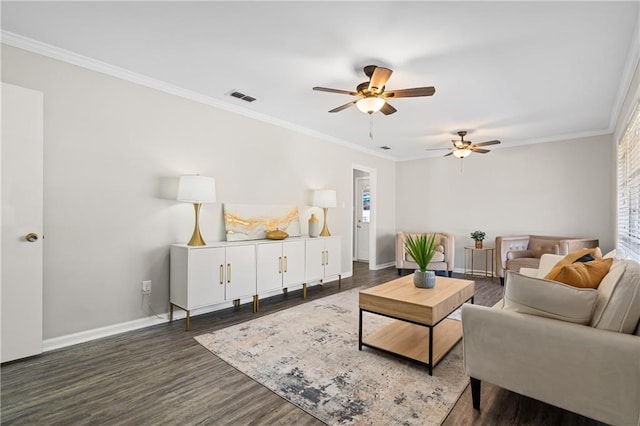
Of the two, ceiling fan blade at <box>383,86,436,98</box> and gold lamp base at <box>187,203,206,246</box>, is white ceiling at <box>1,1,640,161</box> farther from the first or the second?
gold lamp base at <box>187,203,206,246</box>

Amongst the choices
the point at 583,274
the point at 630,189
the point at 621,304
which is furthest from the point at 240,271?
the point at 630,189

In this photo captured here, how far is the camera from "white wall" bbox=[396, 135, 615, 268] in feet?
16.2

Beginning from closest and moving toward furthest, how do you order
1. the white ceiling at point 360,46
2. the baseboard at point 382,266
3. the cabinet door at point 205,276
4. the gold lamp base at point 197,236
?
the white ceiling at point 360,46 → the cabinet door at point 205,276 → the gold lamp base at point 197,236 → the baseboard at point 382,266

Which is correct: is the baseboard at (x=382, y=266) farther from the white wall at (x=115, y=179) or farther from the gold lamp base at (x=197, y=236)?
the gold lamp base at (x=197, y=236)

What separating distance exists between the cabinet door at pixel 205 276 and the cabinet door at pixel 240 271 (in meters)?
0.09

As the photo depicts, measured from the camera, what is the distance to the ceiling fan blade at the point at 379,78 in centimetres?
253

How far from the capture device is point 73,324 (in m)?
2.71

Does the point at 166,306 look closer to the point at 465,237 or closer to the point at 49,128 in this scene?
the point at 49,128

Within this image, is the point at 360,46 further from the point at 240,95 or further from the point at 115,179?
the point at 115,179

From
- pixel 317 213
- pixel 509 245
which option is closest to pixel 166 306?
pixel 317 213

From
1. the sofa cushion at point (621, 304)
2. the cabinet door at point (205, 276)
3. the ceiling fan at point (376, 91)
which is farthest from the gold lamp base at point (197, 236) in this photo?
the sofa cushion at point (621, 304)

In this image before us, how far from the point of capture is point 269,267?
3789mm

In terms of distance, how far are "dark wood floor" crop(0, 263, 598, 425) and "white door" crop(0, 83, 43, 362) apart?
0.84ft

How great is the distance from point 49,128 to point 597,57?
4694 millimetres
